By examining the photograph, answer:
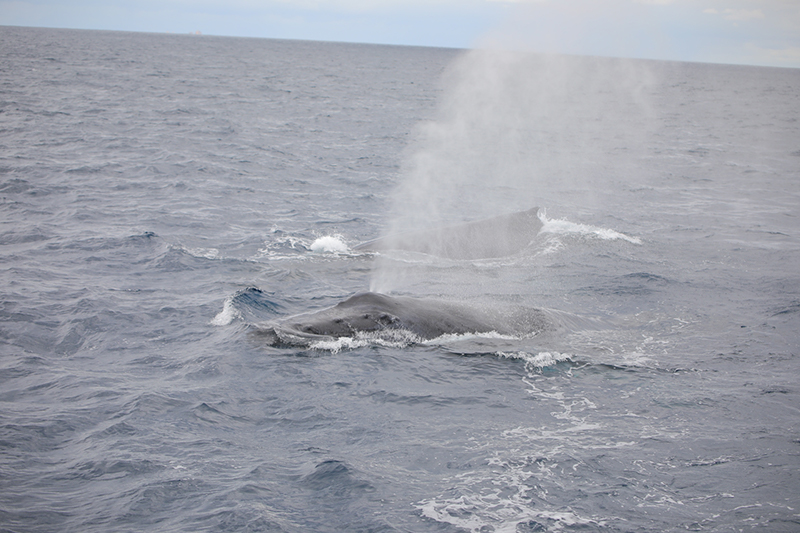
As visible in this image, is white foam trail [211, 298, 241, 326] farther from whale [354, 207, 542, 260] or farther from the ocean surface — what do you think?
whale [354, 207, 542, 260]

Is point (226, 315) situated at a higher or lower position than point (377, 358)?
higher

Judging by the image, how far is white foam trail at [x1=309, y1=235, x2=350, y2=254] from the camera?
21.6 meters

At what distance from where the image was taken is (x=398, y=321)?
14266 millimetres

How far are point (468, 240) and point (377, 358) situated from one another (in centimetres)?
934

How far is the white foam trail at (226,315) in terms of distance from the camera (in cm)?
1531

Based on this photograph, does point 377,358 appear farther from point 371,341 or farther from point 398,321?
point 398,321

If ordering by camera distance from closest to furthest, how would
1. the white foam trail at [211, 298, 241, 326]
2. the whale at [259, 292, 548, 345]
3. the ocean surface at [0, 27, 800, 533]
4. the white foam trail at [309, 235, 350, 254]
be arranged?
the ocean surface at [0, 27, 800, 533]
the whale at [259, 292, 548, 345]
the white foam trail at [211, 298, 241, 326]
the white foam trail at [309, 235, 350, 254]

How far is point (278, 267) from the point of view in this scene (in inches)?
785

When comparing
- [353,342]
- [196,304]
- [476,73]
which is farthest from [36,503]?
[476,73]

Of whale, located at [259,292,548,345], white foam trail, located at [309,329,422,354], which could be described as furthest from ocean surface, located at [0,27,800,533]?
whale, located at [259,292,548,345]

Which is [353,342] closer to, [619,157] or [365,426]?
[365,426]

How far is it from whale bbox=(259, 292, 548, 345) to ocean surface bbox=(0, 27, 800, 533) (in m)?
0.28

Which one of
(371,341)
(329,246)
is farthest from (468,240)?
(371,341)

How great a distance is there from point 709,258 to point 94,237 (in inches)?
815
